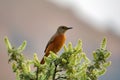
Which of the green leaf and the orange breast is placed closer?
the green leaf

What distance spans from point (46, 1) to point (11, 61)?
99.3 feet

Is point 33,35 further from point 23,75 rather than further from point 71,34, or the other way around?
point 23,75

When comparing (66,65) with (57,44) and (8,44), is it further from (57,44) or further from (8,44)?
(57,44)

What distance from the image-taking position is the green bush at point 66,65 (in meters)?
3.63

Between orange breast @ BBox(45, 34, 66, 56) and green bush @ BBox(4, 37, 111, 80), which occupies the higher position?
orange breast @ BBox(45, 34, 66, 56)

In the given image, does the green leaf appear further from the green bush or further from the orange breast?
the orange breast

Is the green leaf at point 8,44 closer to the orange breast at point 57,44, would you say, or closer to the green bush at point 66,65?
the green bush at point 66,65

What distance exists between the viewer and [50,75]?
371 centimetres

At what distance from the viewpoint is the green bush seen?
11.9ft

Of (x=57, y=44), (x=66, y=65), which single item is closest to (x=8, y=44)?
(x=66, y=65)

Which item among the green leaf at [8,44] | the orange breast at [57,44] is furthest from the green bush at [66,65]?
the orange breast at [57,44]

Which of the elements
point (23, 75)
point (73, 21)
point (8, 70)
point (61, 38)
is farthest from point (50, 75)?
point (73, 21)

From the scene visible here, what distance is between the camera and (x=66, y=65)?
3613mm

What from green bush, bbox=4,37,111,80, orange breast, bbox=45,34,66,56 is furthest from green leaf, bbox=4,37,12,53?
orange breast, bbox=45,34,66,56
